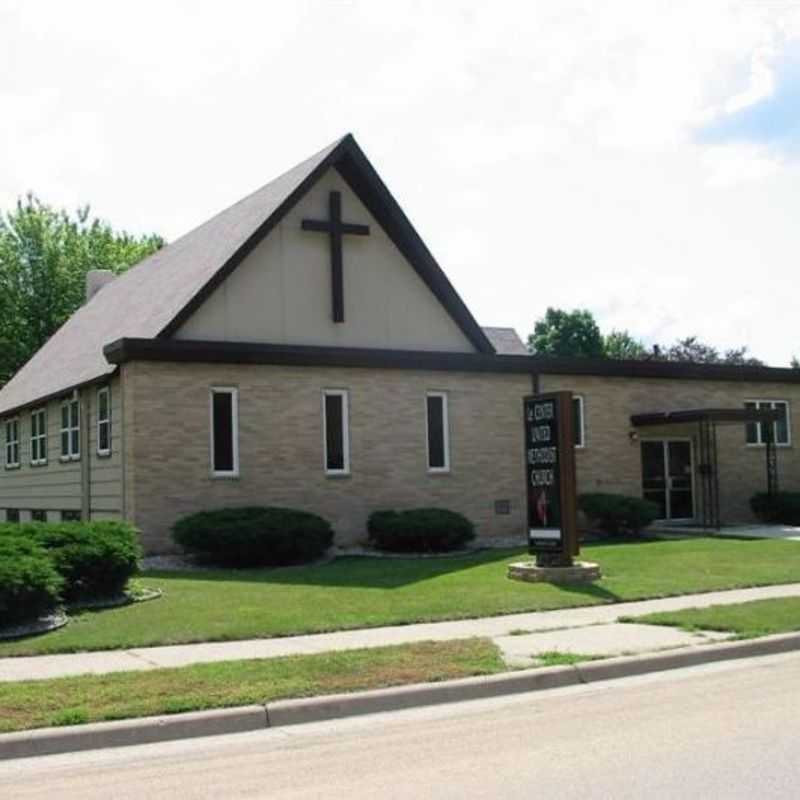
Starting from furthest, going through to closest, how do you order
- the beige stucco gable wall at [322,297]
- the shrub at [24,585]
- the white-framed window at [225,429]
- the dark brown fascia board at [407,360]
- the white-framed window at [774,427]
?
the white-framed window at [774,427] < the beige stucco gable wall at [322,297] < the white-framed window at [225,429] < the dark brown fascia board at [407,360] < the shrub at [24,585]

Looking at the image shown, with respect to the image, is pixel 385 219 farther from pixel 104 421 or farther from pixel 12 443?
pixel 12 443

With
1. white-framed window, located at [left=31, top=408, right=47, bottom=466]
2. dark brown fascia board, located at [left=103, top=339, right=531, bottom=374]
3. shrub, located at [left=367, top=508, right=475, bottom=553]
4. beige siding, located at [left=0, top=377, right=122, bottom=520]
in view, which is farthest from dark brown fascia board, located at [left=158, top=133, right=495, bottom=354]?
white-framed window, located at [left=31, top=408, right=47, bottom=466]

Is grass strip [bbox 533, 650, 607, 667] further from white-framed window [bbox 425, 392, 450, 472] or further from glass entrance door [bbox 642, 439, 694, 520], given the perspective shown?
glass entrance door [bbox 642, 439, 694, 520]

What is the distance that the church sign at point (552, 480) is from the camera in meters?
16.0

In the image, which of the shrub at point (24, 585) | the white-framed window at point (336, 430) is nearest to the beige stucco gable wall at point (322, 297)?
the white-framed window at point (336, 430)

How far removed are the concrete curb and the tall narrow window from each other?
23.4 m

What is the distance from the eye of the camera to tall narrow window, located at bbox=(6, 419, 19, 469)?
3014 centimetres

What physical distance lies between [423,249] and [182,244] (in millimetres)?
8100

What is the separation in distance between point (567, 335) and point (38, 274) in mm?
28485

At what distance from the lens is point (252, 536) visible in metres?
18.5

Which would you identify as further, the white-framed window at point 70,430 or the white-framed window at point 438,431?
the white-framed window at point 70,430

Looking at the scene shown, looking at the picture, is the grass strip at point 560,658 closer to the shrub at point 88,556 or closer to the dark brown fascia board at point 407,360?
the shrub at point 88,556

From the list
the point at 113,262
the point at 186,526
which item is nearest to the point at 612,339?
the point at 113,262

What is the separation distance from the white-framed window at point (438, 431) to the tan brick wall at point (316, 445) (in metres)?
0.14
